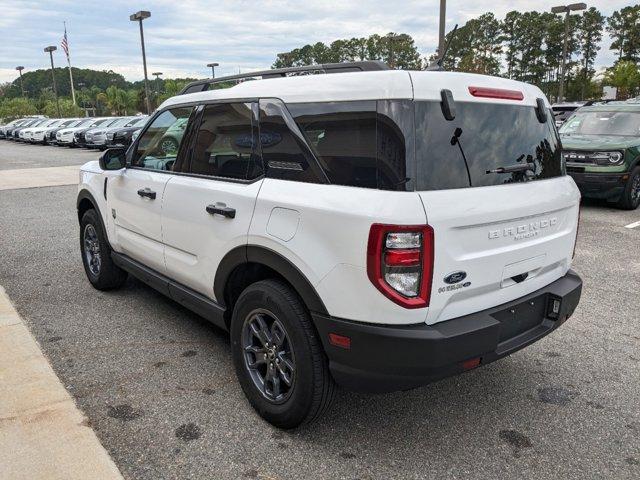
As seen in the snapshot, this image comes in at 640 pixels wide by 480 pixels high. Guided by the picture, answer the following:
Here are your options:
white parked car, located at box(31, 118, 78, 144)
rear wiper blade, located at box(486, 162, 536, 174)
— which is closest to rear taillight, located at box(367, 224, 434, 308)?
rear wiper blade, located at box(486, 162, 536, 174)

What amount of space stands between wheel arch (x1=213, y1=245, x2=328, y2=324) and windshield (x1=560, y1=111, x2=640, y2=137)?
8836 millimetres

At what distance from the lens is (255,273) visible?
9.78ft

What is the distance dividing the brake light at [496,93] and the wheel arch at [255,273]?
1.21 metres

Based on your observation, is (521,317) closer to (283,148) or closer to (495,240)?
(495,240)

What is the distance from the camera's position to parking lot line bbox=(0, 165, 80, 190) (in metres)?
13.1

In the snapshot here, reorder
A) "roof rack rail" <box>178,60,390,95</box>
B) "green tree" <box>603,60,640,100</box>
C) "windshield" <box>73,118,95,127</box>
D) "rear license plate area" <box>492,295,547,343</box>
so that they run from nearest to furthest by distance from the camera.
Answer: "rear license plate area" <box>492,295,547,343</box> → "roof rack rail" <box>178,60,390,95</box> → "windshield" <box>73,118,95,127</box> → "green tree" <box>603,60,640,100</box>

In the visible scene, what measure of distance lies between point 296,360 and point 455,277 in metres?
0.86

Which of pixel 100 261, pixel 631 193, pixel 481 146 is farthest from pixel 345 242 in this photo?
pixel 631 193

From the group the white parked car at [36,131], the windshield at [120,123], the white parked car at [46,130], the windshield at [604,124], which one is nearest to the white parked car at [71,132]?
the windshield at [120,123]

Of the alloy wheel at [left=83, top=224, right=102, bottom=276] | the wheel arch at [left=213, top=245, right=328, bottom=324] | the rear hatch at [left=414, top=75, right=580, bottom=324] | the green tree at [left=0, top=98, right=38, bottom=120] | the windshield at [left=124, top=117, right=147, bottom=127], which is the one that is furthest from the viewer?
the green tree at [left=0, top=98, right=38, bottom=120]

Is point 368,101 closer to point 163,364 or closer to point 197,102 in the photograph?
point 197,102

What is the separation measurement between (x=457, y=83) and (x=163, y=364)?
2541mm

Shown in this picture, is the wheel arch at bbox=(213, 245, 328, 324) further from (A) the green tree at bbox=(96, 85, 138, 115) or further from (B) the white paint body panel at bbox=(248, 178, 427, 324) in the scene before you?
(A) the green tree at bbox=(96, 85, 138, 115)

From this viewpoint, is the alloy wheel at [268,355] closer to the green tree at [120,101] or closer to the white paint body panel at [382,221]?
the white paint body panel at [382,221]
